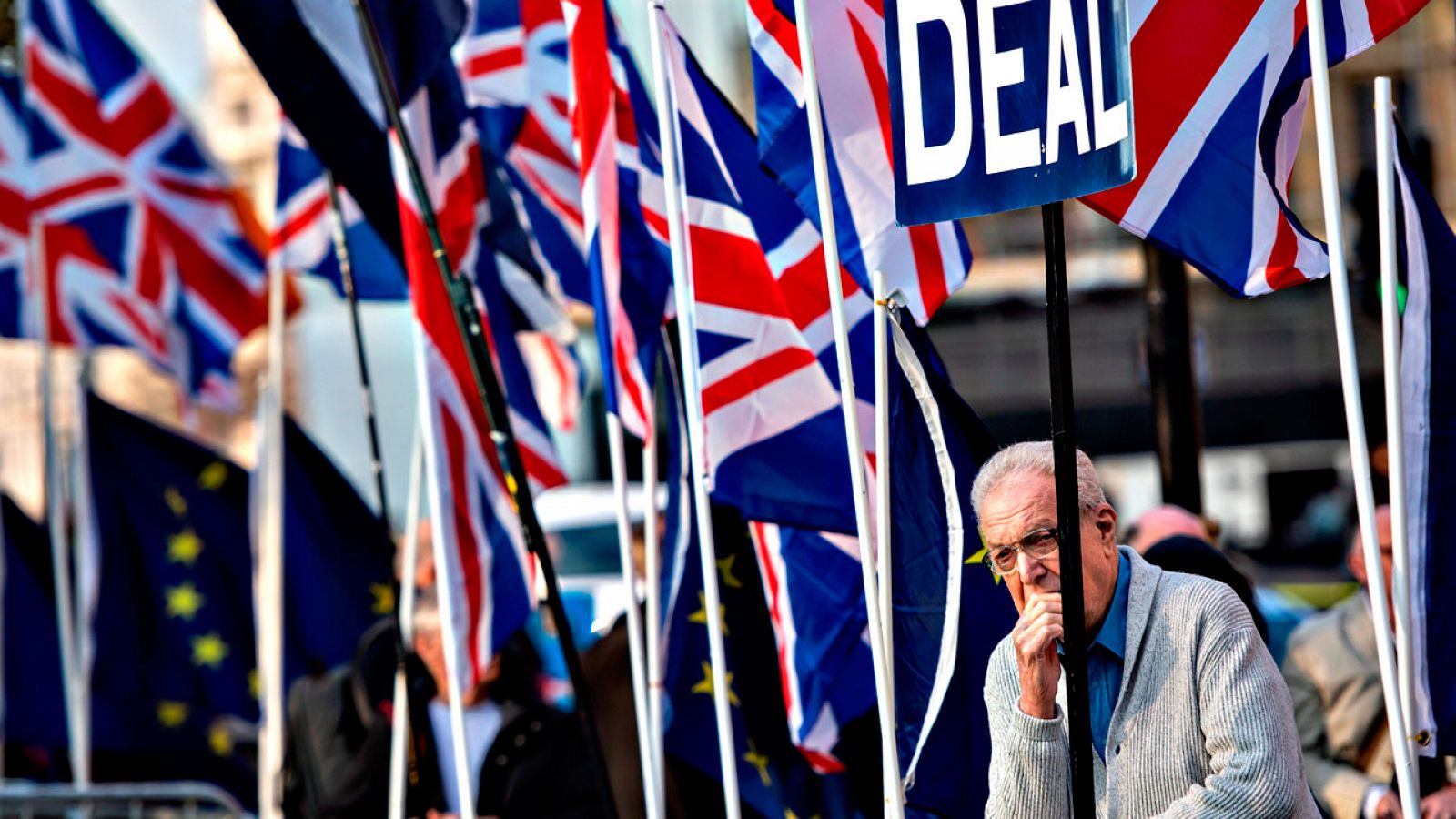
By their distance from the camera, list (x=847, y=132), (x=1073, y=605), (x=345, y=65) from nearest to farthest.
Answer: (x=1073, y=605), (x=847, y=132), (x=345, y=65)

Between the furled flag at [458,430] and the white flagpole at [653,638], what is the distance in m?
0.41

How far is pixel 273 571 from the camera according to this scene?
7.74m

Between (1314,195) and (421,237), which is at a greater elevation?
(1314,195)

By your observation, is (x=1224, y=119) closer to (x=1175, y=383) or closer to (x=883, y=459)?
(x=883, y=459)

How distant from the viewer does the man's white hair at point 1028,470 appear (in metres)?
3.35

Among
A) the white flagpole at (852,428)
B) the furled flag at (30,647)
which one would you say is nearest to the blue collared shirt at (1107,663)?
the white flagpole at (852,428)

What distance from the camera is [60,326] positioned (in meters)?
9.26

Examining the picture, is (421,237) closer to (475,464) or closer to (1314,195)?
(475,464)

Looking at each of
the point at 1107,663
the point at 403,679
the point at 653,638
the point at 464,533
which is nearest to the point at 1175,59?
the point at 1107,663

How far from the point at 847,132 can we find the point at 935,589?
1.17 meters

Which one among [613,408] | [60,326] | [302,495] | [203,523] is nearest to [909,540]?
[613,408]

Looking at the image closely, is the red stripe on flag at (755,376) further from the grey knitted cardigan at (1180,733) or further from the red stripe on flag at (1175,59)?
the grey knitted cardigan at (1180,733)

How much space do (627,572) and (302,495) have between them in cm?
307

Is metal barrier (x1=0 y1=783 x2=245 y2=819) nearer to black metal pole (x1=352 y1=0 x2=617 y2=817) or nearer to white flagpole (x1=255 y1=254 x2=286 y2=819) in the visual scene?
white flagpole (x1=255 y1=254 x2=286 y2=819)
